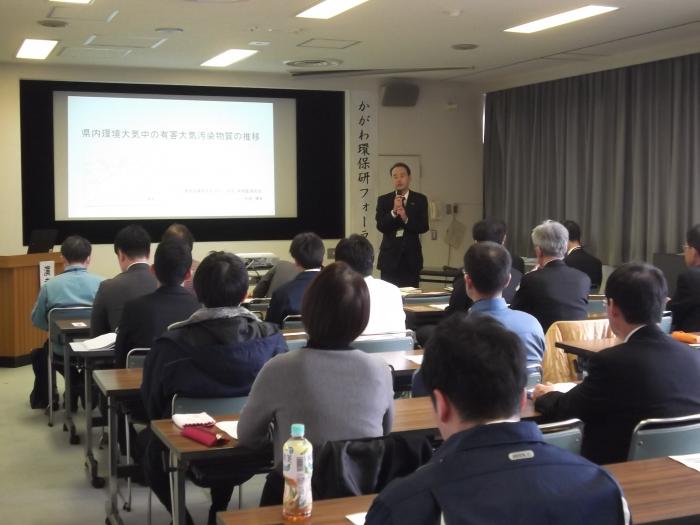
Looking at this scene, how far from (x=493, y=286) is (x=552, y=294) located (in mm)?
1502

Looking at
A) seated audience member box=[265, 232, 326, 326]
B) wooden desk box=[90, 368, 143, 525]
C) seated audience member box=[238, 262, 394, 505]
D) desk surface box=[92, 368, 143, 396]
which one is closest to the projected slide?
seated audience member box=[265, 232, 326, 326]

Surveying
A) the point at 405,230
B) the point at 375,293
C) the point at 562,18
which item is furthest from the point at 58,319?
the point at 562,18

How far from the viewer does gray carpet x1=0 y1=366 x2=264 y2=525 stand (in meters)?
4.04

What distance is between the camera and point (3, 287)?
746 cm

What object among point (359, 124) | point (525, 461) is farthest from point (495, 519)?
point (359, 124)

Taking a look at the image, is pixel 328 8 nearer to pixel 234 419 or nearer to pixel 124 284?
pixel 124 284

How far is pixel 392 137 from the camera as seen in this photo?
35.8ft

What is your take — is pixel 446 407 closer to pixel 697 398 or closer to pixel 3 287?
pixel 697 398

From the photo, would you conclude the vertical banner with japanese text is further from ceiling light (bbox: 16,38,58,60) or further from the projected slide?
ceiling light (bbox: 16,38,58,60)

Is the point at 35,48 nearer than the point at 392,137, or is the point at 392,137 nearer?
the point at 35,48

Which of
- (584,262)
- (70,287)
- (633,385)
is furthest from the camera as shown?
(584,262)

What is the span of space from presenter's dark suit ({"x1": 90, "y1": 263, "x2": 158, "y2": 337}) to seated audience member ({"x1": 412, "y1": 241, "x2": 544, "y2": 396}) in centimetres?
197

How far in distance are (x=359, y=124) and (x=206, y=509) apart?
23.8 ft

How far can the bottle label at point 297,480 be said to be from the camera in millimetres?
1960
